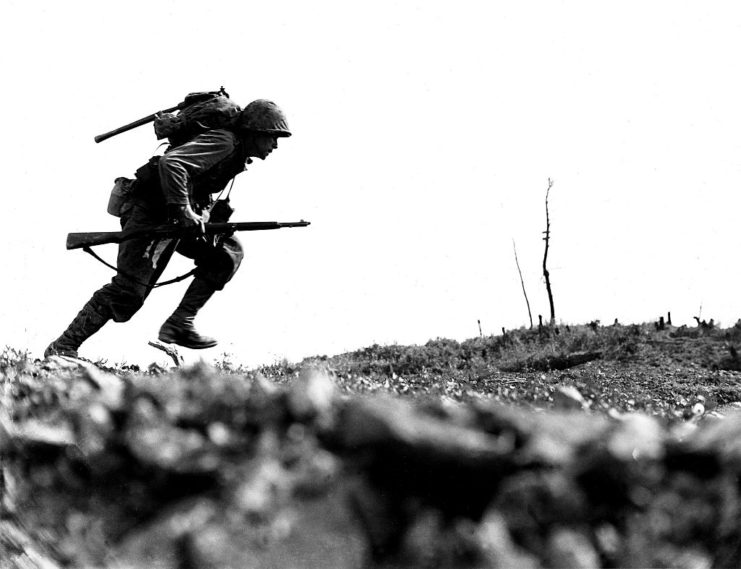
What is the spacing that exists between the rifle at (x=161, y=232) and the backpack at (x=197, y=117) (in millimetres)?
813

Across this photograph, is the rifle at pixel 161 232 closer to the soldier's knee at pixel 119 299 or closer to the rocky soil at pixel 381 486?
the soldier's knee at pixel 119 299

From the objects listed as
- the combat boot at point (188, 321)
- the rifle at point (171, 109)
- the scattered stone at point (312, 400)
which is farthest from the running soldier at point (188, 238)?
the scattered stone at point (312, 400)

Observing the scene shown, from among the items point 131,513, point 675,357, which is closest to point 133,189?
point 131,513

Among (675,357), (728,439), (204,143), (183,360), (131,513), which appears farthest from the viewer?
(675,357)

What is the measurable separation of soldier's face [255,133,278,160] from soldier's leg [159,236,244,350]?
2.82ft

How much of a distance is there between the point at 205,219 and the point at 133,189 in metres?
0.71

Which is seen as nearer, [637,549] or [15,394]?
[637,549]

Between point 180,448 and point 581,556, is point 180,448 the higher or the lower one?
the higher one

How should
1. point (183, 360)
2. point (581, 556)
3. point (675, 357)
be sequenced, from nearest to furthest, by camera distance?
point (581, 556) → point (183, 360) → point (675, 357)

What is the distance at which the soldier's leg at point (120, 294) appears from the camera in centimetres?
612

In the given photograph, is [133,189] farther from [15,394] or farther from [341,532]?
[341,532]

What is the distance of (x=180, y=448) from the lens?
998 millimetres

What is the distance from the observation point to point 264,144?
6.02 meters

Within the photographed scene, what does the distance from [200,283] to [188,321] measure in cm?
37
